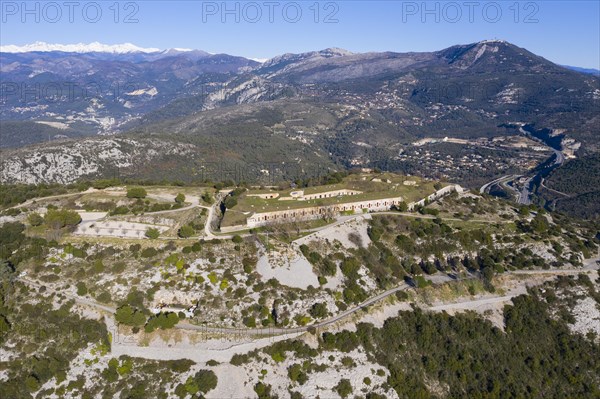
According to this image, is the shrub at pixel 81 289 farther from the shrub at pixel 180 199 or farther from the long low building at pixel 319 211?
the long low building at pixel 319 211

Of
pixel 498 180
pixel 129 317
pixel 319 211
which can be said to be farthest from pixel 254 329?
pixel 498 180

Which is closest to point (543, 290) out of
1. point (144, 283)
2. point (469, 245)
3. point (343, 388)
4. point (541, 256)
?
point (541, 256)

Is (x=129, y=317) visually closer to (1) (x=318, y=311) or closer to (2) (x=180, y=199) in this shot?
(1) (x=318, y=311)

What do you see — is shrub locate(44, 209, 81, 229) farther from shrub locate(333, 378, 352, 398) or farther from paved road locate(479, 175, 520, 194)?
paved road locate(479, 175, 520, 194)

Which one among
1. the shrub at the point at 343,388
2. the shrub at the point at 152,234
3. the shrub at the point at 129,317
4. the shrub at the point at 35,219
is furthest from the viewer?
the shrub at the point at 35,219

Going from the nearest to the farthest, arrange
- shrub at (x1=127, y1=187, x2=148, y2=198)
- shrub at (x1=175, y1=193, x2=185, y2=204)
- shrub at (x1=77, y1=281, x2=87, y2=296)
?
shrub at (x1=77, y1=281, x2=87, y2=296)
shrub at (x1=127, y1=187, x2=148, y2=198)
shrub at (x1=175, y1=193, x2=185, y2=204)

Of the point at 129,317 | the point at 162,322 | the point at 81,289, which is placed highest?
the point at 81,289

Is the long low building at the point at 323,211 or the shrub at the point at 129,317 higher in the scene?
the long low building at the point at 323,211

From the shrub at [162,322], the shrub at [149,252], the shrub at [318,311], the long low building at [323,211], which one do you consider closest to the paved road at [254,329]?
the shrub at [318,311]

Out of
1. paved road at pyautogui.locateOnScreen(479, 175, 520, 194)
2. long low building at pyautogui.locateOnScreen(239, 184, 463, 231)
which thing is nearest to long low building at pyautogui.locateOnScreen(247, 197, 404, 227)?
Result: long low building at pyautogui.locateOnScreen(239, 184, 463, 231)

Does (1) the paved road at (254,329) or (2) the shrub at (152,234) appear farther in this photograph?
(2) the shrub at (152,234)

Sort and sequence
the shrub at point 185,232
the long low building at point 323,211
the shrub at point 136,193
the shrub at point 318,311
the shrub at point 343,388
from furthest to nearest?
1. the shrub at point 136,193
2. the long low building at point 323,211
3. the shrub at point 185,232
4. the shrub at point 318,311
5. the shrub at point 343,388

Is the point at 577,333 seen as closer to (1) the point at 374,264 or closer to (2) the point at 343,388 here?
(1) the point at 374,264
